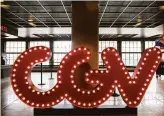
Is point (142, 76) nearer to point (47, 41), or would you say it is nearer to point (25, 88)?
point (25, 88)

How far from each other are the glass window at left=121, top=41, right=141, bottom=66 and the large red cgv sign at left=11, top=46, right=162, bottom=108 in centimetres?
1900

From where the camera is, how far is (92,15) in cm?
722

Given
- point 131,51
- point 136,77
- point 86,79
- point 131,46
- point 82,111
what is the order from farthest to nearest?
point 131,51 < point 131,46 < point 82,111 < point 136,77 < point 86,79

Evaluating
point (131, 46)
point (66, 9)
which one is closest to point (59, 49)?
point (131, 46)

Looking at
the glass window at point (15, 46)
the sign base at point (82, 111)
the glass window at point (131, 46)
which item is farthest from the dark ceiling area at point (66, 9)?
the glass window at point (131, 46)

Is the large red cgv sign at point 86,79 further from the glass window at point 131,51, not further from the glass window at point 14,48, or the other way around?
the glass window at point 14,48

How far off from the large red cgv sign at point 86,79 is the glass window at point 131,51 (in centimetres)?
1900

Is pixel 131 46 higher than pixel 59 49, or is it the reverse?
pixel 131 46

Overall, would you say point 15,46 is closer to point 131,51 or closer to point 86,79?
point 131,51

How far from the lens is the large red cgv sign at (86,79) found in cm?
460

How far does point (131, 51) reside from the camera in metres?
23.8

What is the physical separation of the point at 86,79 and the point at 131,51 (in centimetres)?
1987

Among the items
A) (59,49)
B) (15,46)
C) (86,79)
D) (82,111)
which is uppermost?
(15,46)

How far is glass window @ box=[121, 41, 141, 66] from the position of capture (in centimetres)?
2358
